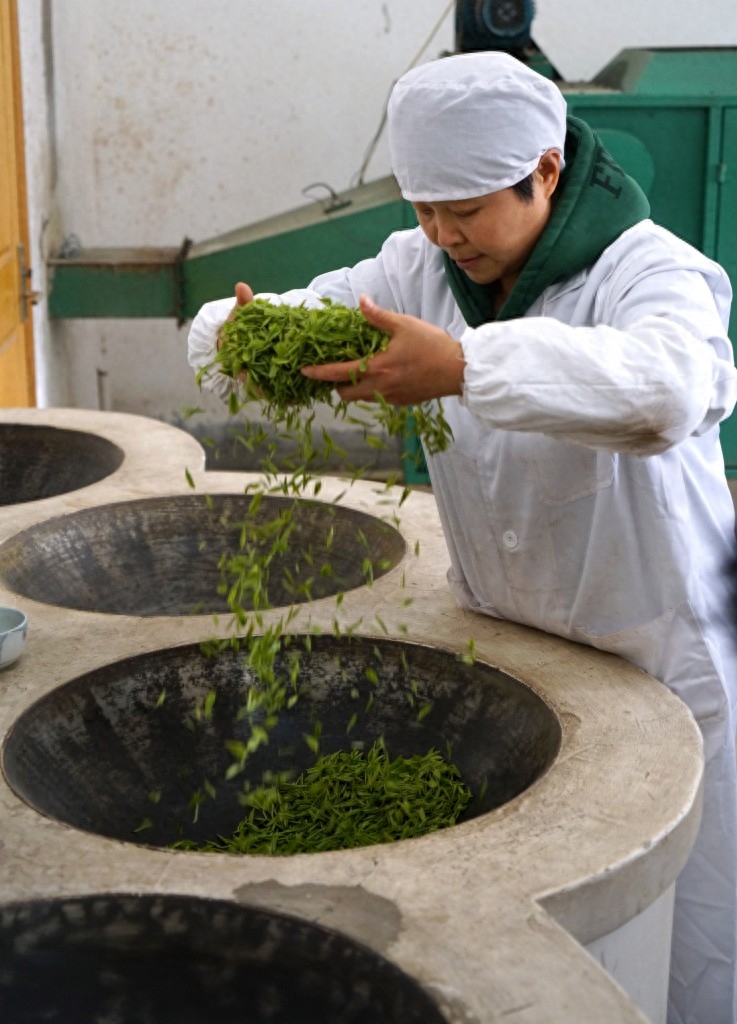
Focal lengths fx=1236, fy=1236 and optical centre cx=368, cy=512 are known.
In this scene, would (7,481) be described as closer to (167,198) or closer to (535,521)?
(535,521)

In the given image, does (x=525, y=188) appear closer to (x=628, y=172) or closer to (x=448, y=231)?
(x=448, y=231)

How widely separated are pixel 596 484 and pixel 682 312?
0.38 metres

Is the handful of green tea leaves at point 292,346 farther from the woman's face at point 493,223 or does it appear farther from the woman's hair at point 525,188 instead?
the woman's hair at point 525,188

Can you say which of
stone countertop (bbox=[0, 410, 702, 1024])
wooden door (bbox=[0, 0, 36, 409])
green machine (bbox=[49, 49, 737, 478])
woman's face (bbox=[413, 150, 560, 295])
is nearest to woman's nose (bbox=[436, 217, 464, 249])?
woman's face (bbox=[413, 150, 560, 295])

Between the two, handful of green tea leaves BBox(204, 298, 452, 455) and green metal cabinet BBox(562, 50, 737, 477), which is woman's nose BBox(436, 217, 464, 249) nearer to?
handful of green tea leaves BBox(204, 298, 452, 455)

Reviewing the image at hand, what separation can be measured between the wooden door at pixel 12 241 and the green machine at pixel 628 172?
0.26 metres

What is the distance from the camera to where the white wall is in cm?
777

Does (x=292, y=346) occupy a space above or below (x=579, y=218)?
below

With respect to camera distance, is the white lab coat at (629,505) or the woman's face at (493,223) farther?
the woman's face at (493,223)

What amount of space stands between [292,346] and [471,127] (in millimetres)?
468

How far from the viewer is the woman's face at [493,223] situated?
82.6 inches

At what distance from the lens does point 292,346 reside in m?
2.05

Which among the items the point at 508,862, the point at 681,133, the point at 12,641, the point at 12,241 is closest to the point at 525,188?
the point at 508,862

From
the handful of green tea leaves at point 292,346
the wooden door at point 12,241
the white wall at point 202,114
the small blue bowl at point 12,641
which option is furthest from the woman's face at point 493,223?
the white wall at point 202,114
